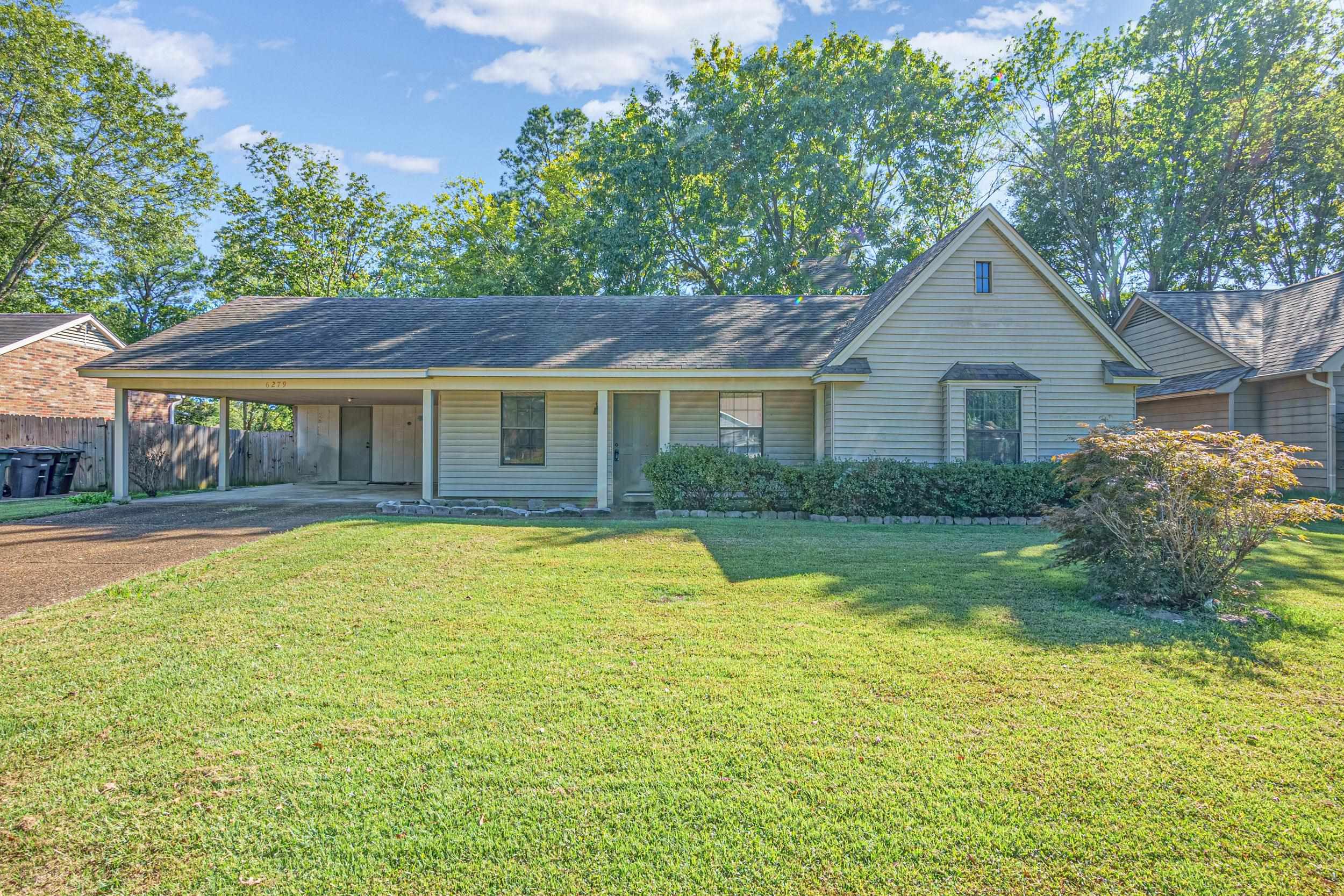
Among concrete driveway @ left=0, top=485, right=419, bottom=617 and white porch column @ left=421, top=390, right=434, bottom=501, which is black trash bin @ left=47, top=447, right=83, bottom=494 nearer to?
concrete driveway @ left=0, top=485, right=419, bottom=617

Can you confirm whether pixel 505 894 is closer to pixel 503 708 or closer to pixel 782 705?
pixel 503 708

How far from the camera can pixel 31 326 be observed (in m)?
19.7

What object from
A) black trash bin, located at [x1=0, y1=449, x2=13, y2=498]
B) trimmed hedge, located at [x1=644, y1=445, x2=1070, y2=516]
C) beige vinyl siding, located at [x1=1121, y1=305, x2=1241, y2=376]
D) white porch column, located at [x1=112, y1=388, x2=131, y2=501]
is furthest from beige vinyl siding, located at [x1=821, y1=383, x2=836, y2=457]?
black trash bin, located at [x1=0, y1=449, x2=13, y2=498]

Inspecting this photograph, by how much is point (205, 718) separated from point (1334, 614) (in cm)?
826

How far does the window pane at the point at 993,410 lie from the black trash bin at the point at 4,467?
1942 cm

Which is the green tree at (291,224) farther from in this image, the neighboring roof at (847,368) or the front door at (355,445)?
the neighboring roof at (847,368)

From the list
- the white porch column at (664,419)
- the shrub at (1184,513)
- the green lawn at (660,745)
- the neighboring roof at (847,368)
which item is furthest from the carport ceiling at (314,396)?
the shrub at (1184,513)

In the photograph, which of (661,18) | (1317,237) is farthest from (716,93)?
(1317,237)

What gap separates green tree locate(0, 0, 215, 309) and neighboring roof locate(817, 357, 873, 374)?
26940 mm

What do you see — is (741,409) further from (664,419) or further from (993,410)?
(993,410)

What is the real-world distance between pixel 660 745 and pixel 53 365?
25.9m

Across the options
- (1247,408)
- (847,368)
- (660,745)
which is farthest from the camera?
(1247,408)

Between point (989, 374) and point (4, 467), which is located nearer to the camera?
point (989, 374)

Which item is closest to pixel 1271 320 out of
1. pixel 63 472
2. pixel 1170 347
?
pixel 1170 347
